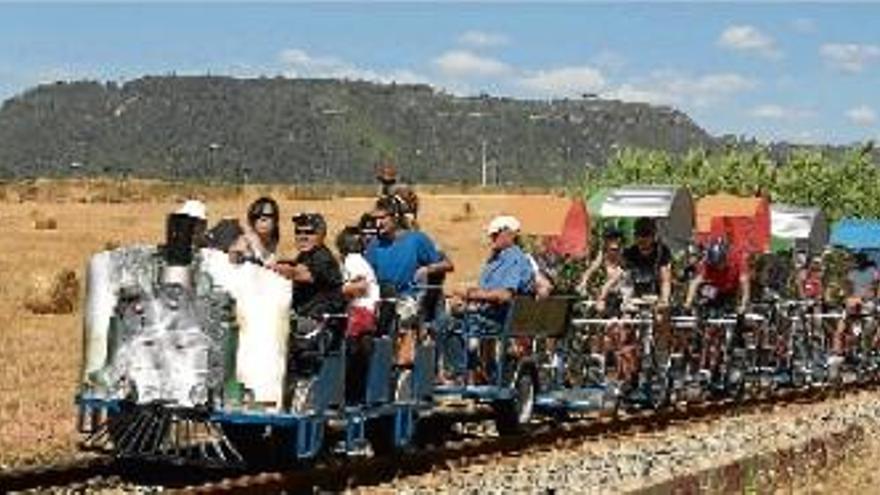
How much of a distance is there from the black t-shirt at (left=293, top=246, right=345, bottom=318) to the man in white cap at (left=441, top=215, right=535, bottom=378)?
2.92 meters

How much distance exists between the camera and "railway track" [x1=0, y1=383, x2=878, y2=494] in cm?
1221

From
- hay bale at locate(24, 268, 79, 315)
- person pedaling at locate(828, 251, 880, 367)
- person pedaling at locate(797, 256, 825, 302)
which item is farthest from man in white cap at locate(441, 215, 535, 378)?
hay bale at locate(24, 268, 79, 315)

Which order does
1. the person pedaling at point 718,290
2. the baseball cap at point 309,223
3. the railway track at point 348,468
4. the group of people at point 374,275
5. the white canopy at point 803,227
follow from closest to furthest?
the railway track at point 348,468 → the group of people at point 374,275 → the baseball cap at point 309,223 → the person pedaling at point 718,290 → the white canopy at point 803,227

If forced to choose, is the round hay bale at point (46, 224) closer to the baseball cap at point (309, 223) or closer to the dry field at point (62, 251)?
the dry field at point (62, 251)

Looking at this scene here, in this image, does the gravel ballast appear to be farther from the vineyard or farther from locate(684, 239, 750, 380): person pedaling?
the vineyard

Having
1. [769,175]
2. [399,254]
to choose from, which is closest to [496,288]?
[399,254]

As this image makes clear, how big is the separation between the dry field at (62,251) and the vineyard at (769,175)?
4.23 meters

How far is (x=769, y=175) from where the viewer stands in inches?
1565

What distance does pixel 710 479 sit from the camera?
12.2 m

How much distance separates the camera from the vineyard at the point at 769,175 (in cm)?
3847

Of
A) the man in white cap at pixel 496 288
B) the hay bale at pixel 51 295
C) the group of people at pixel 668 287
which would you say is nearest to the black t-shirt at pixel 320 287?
the man in white cap at pixel 496 288

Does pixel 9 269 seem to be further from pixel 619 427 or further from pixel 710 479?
pixel 710 479

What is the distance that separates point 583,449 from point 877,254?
1059cm

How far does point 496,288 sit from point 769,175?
24629 millimetres
